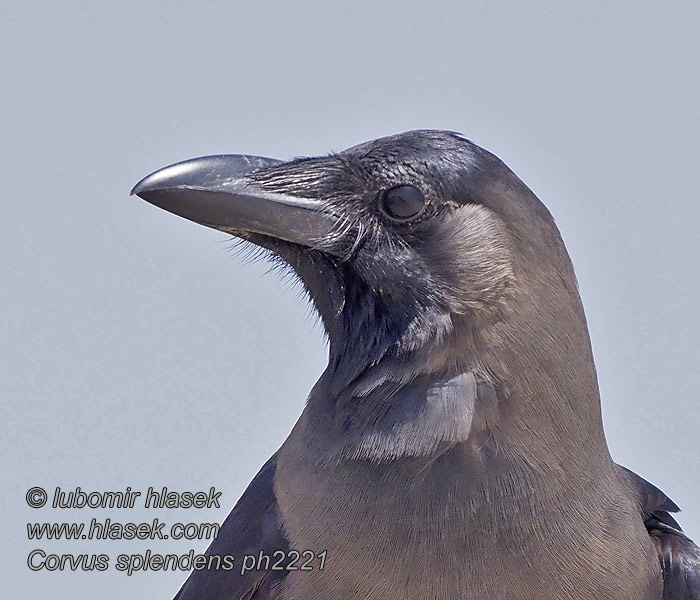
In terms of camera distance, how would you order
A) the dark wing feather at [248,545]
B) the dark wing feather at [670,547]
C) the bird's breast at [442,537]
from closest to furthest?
the bird's breast at [442,537]
the dark wing feather at [248,545]
the dark wing feather at [670,547]

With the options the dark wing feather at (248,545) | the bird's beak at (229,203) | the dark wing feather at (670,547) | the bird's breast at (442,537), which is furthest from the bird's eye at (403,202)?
the dark wing feather at (670,547)

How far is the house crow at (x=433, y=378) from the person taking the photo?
99.7 inches

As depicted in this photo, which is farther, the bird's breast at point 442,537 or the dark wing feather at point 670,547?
the dark wing feather at point 670,547

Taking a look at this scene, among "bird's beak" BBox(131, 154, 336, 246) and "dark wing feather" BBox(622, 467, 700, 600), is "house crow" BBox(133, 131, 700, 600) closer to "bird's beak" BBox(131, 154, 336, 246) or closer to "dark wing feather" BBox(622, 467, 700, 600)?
"bird's beak" BBox(131, 154, 336, 246)

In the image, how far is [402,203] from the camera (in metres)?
2.59

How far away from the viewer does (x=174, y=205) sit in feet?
8.58

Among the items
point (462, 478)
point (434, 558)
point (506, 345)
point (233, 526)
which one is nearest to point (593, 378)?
point (506, 345)

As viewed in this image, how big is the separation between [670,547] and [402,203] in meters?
1.45

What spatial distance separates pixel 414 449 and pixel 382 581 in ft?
1.19

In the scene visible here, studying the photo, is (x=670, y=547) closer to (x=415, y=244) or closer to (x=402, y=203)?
(x=415, y=244)

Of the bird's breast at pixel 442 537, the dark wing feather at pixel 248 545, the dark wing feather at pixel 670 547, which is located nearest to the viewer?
the bird's breast at pixel 442 537

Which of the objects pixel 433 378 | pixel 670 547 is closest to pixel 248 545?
pixel 433 378

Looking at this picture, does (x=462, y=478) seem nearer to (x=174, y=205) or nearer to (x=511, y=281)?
(x=511, y=281)

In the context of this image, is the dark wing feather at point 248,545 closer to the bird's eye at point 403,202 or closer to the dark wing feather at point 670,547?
the bird's eye at point 403,202
